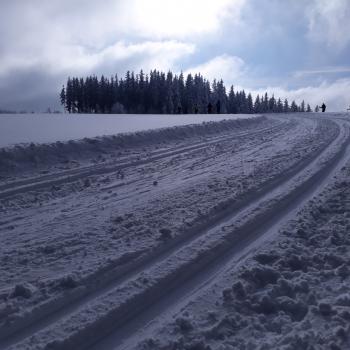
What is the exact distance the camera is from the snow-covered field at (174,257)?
3.60 meters

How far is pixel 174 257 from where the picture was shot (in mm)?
5035

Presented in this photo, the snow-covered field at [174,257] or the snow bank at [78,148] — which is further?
the snow bank at [78,148]

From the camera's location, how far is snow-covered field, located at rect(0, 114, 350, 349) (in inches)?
142

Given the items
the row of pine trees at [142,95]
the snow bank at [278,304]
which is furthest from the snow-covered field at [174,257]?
the row of pine trees at [142,95]

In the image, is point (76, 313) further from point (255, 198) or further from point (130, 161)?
point (130, 161)

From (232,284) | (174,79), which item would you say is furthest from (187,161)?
(174,79)

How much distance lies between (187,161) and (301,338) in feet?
29.0

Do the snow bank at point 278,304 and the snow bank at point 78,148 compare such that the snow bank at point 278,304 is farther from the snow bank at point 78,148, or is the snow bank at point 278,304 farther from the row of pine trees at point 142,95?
the row of pine trees at point 142,95

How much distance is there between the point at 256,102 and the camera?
132250mm

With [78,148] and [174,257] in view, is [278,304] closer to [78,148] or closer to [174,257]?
[174,257]

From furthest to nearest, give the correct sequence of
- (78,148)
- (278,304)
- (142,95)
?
(142,95)
(78,148)
(278,304)

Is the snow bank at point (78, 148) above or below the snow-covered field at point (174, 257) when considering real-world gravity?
above

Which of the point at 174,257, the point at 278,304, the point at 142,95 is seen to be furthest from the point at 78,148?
the point at 142,95

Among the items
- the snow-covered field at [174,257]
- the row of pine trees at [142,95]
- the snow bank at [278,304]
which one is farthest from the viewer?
the row of pine trees at [142,95]
